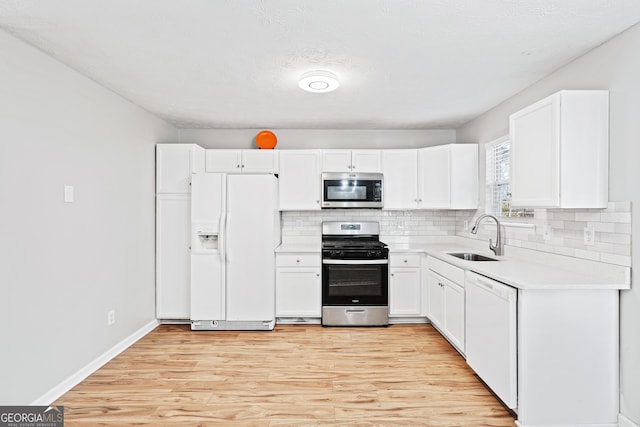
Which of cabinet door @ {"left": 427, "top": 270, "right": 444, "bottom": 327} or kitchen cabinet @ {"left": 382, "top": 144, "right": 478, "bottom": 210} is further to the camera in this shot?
kitchen cabinet @ {"left": 382, "top": 144, "right": 478, "bottom": 210}

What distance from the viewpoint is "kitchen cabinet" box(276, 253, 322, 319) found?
13.3ft

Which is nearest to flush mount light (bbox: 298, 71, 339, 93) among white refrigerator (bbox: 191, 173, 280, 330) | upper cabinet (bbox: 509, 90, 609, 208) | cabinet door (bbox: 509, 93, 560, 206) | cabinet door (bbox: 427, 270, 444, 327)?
white refrigerator (bbox: 191, 173, 280, 330)

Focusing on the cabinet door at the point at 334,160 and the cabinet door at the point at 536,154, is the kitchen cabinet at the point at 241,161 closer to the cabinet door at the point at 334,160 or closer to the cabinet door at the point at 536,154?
the cabinet door at the point at 334,160

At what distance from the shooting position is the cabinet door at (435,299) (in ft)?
11.7

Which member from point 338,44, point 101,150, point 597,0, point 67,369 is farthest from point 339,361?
point 597,0

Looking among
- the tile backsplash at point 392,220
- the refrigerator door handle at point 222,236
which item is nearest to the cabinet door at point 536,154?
the tile backsplash at point 392,220

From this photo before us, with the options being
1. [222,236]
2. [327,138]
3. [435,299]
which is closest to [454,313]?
[435,299]

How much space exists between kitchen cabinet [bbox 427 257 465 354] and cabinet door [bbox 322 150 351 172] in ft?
4.99

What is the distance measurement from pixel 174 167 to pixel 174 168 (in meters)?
0.01

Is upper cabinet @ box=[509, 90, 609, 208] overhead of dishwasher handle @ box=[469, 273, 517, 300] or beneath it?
overhead

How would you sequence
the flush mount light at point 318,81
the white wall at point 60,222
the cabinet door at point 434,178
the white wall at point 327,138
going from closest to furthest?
the white wall at point 60,222 → the flush mount light at point 318,81 → the cabinet door at point 434,178 → the white wall at point 327,138

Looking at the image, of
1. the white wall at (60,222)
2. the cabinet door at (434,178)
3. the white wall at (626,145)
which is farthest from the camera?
the cabinet door at (434,178)

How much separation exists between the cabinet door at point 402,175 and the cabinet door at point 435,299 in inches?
38.7

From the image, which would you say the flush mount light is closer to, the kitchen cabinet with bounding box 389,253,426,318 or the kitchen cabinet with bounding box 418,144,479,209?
the kitchen cabinet with bounding box 418,144,479,209
